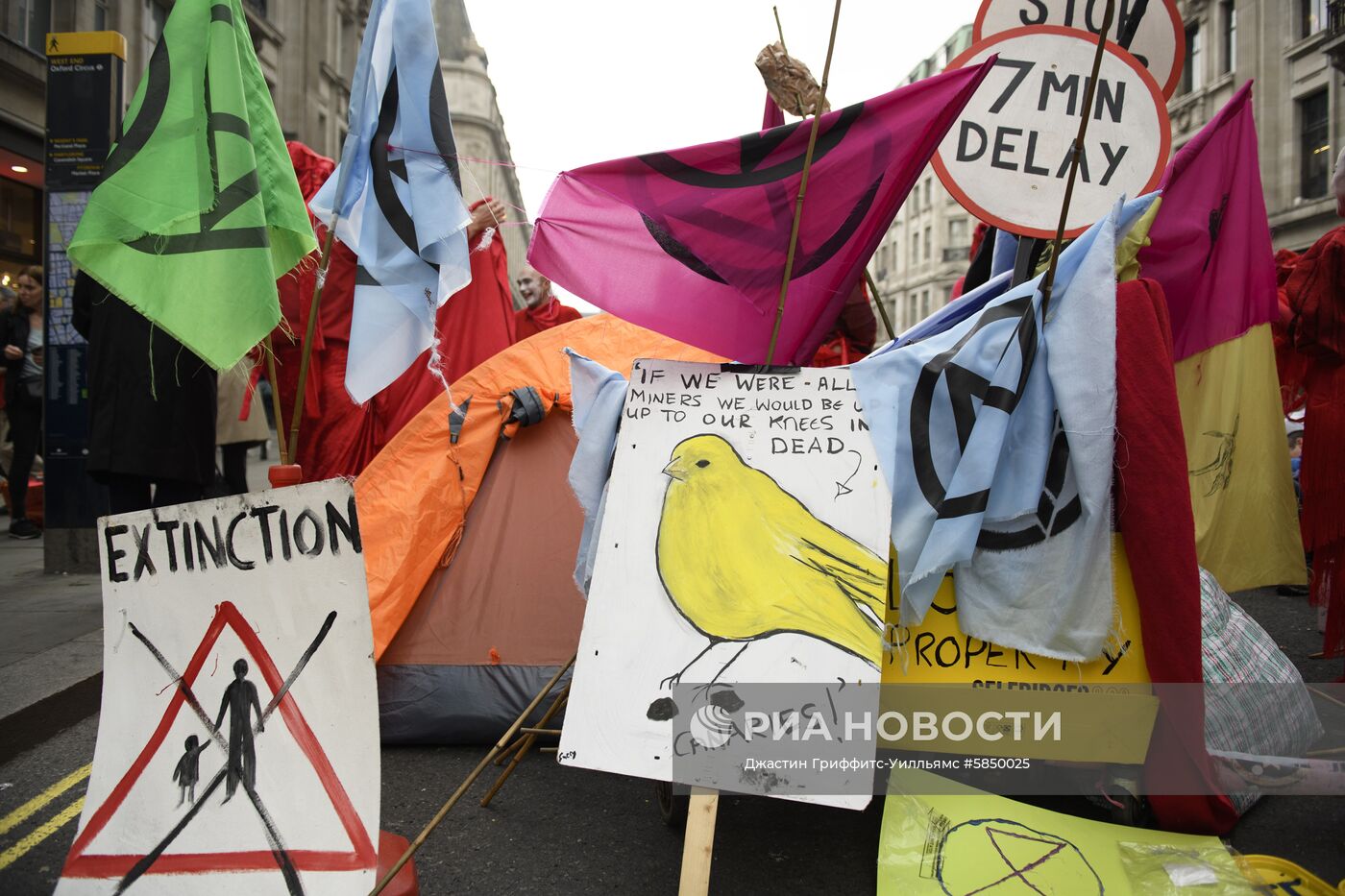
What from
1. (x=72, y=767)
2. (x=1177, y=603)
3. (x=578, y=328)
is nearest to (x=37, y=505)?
(x=72, y=767)

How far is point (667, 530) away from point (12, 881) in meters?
1.87

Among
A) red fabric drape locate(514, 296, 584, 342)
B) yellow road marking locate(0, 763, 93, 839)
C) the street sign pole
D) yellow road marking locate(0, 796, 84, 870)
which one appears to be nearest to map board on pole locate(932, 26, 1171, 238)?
yellow road marking locate(0, 763, 93, 839)

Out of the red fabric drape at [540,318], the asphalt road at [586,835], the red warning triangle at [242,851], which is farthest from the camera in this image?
the red fabric drape at [540,318]

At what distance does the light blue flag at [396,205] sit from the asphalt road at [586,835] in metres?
1.29

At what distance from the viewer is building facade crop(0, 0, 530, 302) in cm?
993

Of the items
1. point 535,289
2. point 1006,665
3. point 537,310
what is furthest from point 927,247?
point 1006,665

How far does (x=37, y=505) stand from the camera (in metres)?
7.68

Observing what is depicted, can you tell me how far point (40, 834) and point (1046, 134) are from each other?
3.62 metres

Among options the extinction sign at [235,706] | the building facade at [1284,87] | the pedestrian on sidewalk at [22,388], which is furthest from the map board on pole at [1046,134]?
the building facade at [1284,87]

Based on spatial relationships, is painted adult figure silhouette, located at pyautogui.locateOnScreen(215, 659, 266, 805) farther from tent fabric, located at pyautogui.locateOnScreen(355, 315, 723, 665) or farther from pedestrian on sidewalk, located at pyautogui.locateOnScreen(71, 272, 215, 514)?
pedestrian on sidewalk, located at pyautogui.locateOnScreen(71, 272, 215, 514)

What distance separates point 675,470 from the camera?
2.38 m

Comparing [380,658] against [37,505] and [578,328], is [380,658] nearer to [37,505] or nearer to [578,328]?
[578,328]

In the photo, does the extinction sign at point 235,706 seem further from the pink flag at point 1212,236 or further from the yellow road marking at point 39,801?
the pink flag at point 1212,236

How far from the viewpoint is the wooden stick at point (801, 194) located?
2396 mm
